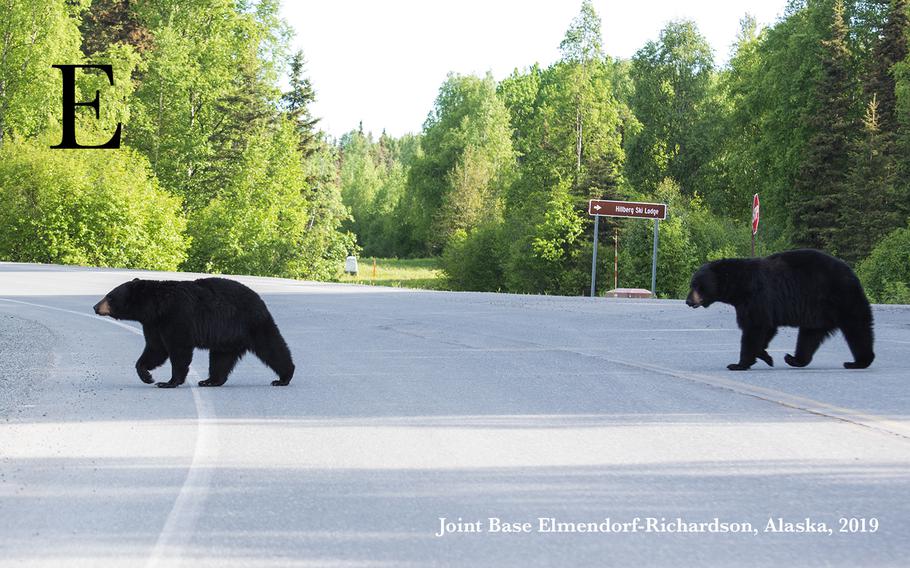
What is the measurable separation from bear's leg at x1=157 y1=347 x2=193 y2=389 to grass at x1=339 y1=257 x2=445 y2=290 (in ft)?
191

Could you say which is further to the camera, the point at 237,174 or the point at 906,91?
the point at 237,174

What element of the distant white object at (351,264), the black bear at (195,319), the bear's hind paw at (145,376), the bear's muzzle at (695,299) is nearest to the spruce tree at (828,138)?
the distant white object at (351,264)

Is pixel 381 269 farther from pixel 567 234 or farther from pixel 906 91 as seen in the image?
pixel 906 91

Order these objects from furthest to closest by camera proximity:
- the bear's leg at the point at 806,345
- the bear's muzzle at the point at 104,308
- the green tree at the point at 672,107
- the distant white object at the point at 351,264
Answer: the distant white object at the point at 351,264
the green tree at the point at 672,107
the bear's leg at the point at 806,345
the bear's muzzle at the point at 104,308

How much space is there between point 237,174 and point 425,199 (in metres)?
41.1

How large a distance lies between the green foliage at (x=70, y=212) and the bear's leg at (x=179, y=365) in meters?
37.4

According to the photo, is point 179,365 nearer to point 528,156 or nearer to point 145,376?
Result: point 145,376

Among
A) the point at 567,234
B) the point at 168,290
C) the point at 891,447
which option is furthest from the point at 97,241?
the point at 891,447

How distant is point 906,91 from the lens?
48.2m

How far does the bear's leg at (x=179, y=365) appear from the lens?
34.1 ft

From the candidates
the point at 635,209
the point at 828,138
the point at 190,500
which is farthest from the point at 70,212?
the point at 190,500

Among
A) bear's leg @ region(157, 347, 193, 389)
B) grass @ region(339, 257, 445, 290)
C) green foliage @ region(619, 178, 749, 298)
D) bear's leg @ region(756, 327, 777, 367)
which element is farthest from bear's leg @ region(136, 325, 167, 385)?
grass @ region(339, 257, 445, 290)

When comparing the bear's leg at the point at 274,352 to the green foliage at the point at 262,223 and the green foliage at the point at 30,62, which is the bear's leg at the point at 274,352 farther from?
the green foliage at the point at 30,62

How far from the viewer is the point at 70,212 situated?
46.1 meters
